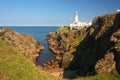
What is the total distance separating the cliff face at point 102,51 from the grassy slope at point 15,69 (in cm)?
2730

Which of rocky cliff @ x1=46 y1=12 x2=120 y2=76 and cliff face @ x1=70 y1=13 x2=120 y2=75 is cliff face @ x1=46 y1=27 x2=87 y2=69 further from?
cliff face @ x1=70 y1=13 x2=120 y2=75

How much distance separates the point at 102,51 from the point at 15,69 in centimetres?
4330

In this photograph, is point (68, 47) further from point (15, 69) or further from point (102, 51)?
point (15, 69)

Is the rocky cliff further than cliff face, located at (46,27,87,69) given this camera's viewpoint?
No

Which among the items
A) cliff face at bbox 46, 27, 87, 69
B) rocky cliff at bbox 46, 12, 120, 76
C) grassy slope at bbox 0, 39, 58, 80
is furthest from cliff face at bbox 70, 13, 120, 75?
grassy slope at bbox 0, 39, 58, 80

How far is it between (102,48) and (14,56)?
137ft

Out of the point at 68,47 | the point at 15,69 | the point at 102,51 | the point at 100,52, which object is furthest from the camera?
the point at 68,47

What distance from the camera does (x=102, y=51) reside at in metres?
77.6

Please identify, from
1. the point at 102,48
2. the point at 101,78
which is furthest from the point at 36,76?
the point at 102,48

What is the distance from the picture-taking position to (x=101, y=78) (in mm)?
61344

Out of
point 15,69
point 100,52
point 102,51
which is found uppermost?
point 15,69

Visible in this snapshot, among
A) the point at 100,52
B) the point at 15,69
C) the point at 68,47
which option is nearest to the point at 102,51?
the point at 100,52

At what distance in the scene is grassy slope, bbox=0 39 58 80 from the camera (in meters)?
38.6

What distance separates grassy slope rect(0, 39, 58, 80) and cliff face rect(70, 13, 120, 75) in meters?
27.3
